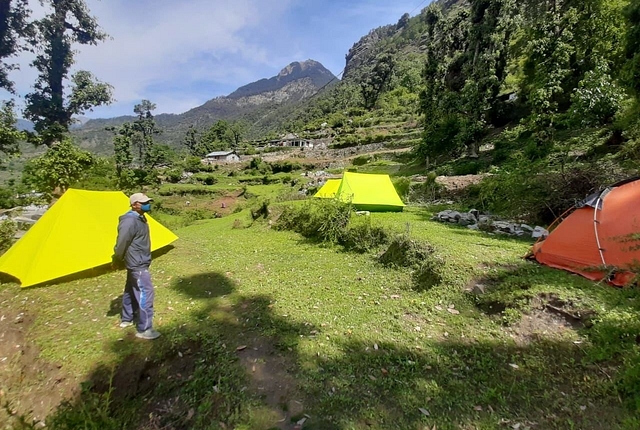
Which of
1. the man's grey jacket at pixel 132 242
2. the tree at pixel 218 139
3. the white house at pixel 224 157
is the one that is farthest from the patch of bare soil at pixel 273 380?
the tree at pixel 218 139

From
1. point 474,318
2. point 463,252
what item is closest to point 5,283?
point 474,318

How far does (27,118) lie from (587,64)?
36172 millimetres

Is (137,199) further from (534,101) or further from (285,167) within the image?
(285,167)

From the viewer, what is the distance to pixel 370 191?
12.4 meters

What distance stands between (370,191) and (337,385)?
9559 mm

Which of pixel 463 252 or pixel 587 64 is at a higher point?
pixel 587 64

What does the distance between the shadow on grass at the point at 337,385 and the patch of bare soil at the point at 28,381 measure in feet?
1.06

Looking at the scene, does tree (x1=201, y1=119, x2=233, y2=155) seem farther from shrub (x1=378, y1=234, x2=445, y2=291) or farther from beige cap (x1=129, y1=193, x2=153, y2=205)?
beige cap (x1=129, y1=193, x2=153, y2=205)

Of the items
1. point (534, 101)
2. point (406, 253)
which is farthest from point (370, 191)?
point (534, 101)

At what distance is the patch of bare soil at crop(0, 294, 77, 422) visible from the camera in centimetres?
342

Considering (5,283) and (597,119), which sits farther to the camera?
(597,119)

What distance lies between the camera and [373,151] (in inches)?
1917

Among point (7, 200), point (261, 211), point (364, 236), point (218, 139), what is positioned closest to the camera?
point (364, 236)

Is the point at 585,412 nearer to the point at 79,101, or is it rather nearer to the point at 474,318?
the point at 474,318
